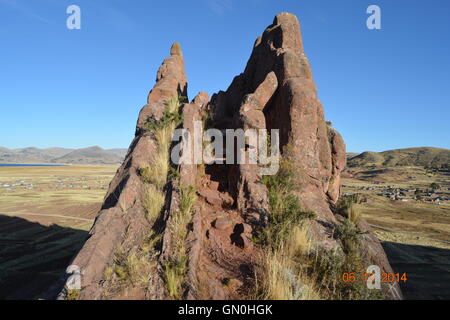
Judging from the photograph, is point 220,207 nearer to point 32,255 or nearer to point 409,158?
point 32,255

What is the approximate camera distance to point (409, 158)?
86.2 meters

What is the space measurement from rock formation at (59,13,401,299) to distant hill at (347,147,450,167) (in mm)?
79458

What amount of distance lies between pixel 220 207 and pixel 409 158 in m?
105

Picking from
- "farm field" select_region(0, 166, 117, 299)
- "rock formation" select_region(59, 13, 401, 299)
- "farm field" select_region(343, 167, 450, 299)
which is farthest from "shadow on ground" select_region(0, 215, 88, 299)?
"farm field" select_region(343, 167, 450, 299)

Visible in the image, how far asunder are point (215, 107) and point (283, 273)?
8300mm

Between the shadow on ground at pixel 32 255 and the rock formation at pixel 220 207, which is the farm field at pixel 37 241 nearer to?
the shadow on ground at pixel 32 255

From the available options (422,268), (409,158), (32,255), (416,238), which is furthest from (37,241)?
(409,158)

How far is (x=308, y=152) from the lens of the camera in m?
7.14

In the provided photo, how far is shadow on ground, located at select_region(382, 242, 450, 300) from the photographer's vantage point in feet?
24.4

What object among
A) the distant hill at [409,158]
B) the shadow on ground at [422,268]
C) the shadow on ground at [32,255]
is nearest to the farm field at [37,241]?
the shadow on ground at [32,255]

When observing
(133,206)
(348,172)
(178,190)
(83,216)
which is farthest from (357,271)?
(348,172)

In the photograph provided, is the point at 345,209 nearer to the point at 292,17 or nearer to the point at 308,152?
the point at 308,152

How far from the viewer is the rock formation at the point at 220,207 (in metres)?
3.95

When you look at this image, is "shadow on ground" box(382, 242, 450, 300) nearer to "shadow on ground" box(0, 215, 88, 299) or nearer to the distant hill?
"shadow on ground" box(0, 215, 88, 299)
